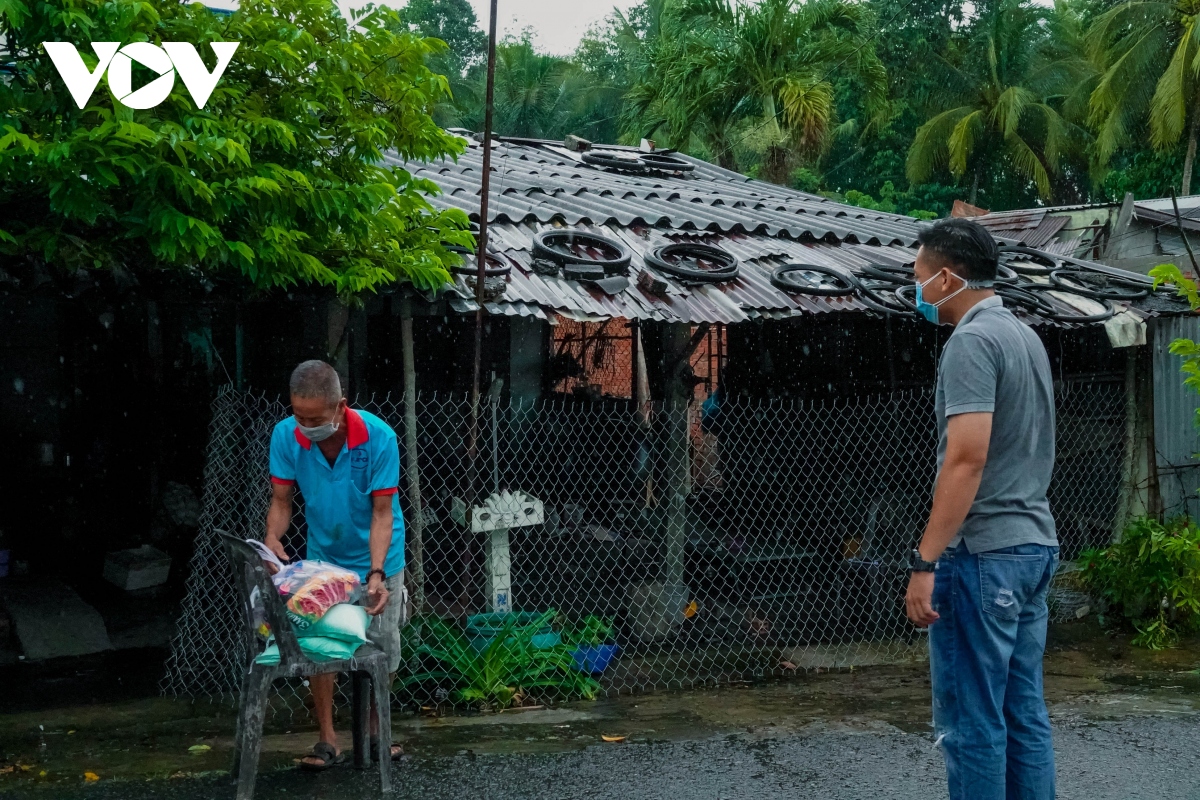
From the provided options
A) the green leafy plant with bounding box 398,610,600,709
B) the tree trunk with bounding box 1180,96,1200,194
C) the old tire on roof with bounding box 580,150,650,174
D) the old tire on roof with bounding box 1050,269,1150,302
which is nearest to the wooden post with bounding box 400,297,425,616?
the green leafy plant with bounding box 398,610,600,709

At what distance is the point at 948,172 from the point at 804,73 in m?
13.1

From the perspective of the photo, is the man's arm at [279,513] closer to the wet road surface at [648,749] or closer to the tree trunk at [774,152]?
the wet road surface at [648,749]

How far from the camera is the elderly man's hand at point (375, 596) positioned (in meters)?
4.51

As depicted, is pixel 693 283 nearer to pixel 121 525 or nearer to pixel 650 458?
pixel 650 458

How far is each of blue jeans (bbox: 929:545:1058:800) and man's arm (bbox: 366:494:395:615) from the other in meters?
2.24

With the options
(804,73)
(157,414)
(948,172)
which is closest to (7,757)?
(157,414)

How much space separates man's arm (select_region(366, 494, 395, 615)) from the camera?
4.51 m

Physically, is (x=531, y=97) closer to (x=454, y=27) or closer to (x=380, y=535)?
(x=454, y=27)

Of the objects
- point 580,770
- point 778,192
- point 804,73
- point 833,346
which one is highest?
point 804,73

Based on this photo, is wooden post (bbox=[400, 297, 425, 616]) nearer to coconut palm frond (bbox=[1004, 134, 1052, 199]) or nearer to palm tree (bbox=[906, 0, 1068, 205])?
palm tree (bbox=[906, 0, 1068, 205])

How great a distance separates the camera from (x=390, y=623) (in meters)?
4.79

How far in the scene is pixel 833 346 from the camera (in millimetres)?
10539

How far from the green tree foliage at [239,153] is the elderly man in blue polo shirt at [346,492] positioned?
1.13 meters

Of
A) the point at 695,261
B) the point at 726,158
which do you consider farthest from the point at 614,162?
the point at 726,158
